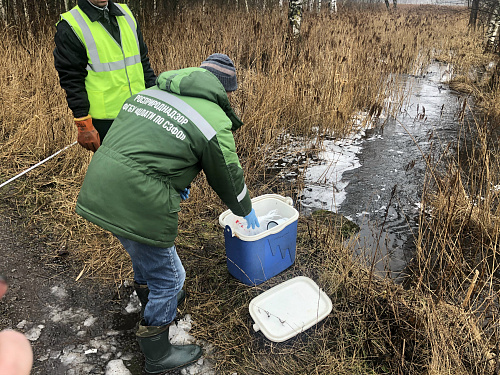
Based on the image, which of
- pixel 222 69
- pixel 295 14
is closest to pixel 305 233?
pixel 222 69

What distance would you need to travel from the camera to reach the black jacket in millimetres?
1991

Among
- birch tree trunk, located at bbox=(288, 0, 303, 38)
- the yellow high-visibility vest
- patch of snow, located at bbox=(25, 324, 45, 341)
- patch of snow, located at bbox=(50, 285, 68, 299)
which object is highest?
birch tree trunk, located at bbox=(288, 0, 303, 38)

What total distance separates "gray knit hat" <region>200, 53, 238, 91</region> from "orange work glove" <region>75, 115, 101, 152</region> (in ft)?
3.31

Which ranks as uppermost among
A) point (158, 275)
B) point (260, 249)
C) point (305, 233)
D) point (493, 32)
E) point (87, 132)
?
point (493, 32)

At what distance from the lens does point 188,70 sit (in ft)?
4.39

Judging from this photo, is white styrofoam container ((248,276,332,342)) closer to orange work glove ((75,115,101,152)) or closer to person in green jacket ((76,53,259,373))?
person in green jacket ((76,53,259,373))

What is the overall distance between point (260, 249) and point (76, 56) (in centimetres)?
150

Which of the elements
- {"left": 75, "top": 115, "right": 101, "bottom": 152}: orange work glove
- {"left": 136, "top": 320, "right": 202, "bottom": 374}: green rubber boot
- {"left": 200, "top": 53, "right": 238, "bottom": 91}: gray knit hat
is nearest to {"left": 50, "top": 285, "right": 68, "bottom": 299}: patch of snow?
{"left": 136, "top": 320, "right": 202, "bottom": 374}: green rubber boot

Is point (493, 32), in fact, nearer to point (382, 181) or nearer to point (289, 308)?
point (382, 181)

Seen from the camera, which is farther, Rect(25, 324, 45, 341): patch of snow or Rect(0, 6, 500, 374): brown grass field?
Rect(25, 324, 45, 341): patch of snow

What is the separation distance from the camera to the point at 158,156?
1278 mm

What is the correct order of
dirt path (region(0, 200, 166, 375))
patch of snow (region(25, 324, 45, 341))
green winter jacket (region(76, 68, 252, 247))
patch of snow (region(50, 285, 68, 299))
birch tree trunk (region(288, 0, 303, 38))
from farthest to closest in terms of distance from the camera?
birch tree trunk (region(288, 0, 303, 38)) → patch of snow (region(50, 285, 68, 299)) → patch of snow (region(25, 324, 45, 341)) → dirt path (region(0, 200, 166, 375)) → green winter jacket (region(76, 68, 252, 247))

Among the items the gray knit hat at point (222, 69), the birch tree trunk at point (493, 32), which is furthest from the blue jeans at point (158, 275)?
the birch tree trunk at point (493, 32)

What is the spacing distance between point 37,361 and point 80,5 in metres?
1.87
